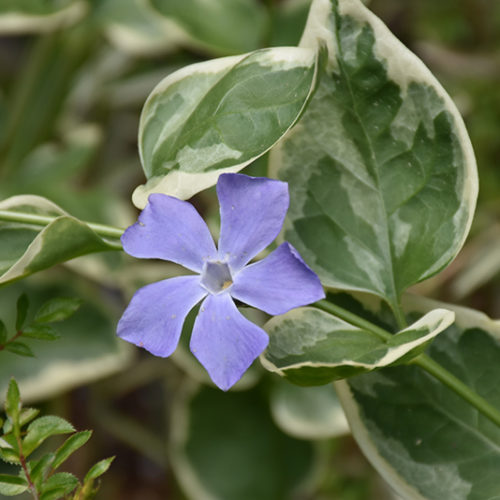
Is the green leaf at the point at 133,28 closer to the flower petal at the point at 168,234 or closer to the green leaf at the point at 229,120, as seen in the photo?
the green leaf at the point at 229,120

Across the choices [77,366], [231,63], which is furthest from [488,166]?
[231,63]

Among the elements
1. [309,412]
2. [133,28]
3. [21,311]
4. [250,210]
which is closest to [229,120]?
[250,210]

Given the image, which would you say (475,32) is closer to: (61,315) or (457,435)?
(457,435)

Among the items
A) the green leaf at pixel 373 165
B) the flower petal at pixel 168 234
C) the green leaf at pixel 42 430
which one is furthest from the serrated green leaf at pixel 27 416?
the green leaf at pixel 373 165

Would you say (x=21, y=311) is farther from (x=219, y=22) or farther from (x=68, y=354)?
(x=219, y=22)

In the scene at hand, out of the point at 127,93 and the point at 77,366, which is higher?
the point at 127,93
